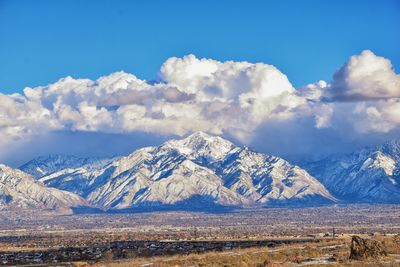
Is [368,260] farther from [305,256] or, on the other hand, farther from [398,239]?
[398,239]

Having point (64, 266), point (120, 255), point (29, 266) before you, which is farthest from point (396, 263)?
point (120, 255)

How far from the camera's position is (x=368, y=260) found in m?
63.0

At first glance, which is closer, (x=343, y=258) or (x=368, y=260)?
(x=368, y=260)

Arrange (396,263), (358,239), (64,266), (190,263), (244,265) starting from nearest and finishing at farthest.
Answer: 1. (396,263)
2. (244,265)
3. (358,239)
4. (190,263)
5. (64,266)

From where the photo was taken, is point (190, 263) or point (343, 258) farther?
point (190, 263)

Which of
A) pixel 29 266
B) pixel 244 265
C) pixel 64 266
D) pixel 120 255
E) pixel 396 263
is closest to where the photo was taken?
pixel 396 263

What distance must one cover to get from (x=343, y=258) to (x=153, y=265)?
20.5 m

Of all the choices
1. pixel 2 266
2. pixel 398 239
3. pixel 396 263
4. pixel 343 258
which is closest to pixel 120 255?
pixel 2 266

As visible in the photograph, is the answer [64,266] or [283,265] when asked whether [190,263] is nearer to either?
[283,265]

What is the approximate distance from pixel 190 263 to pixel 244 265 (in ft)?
36.9

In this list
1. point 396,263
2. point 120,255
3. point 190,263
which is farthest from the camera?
point 120,255

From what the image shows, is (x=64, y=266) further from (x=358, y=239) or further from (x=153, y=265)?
(x=358, y=239)

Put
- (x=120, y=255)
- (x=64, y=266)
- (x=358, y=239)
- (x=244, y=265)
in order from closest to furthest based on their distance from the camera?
(x=244, y=265) < (x=358, y=239) < (x=64, y=266) < (x=120, y=255)

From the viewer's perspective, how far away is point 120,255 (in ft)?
434
